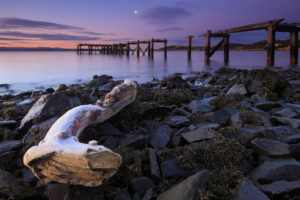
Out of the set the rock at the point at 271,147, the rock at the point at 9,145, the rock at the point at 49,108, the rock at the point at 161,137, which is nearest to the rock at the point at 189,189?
the rock at the point at 271,147

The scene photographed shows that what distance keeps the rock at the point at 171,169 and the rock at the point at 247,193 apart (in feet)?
2.65

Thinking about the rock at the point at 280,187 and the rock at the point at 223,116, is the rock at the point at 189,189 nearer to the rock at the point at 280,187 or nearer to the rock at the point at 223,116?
the rock at the point at 280,187

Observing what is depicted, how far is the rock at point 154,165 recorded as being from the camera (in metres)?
3.09

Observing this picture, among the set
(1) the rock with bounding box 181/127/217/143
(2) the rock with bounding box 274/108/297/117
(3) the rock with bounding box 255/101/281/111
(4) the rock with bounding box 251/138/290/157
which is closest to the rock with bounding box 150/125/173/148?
(1) the rock with bounding box 181/127/217/143

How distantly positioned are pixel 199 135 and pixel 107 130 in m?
1.54

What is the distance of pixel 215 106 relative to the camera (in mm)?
6238

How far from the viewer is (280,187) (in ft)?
8.75

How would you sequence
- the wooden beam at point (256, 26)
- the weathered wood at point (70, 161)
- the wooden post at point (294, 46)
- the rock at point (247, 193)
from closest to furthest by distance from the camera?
the weathered wood at point (70, 161)
the rock at point (247, 193)
the wooden beam at point (256, 26)
the wooden post at point (294, 46)

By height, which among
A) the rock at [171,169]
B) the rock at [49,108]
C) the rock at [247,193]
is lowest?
the rock at [171,169]

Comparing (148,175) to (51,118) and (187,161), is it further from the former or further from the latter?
(51,118)

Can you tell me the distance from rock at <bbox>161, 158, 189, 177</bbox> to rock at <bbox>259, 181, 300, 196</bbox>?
0.90 metres

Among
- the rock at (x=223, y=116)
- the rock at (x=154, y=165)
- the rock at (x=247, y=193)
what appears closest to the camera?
the rock at (x=247, y=193)

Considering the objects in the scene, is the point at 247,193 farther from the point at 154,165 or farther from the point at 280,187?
the point at 154,165

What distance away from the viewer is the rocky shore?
2.64 meters
